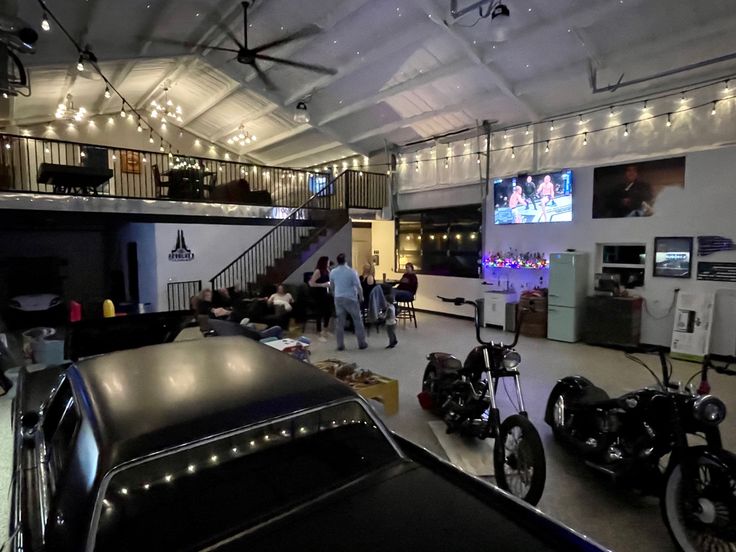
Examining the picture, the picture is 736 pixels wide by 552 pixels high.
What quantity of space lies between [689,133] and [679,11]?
1.81 meters

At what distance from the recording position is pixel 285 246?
1061 centimetres

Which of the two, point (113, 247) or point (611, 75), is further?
point (113, 247)

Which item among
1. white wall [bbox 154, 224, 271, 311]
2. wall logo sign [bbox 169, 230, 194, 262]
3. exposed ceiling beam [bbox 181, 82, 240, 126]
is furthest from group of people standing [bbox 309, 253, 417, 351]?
exposed ceiling beam [bbox 181, 82, 240, 126]

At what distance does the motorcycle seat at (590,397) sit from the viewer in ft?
10.1

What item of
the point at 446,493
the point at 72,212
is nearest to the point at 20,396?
the point at 446,493

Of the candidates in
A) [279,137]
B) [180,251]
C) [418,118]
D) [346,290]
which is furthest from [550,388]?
[279,137]

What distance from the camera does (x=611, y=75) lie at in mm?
6871

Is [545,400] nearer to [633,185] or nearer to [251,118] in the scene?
[633,185]

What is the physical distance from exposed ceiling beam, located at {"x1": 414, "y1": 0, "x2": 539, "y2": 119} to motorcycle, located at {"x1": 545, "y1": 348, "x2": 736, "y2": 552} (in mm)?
5527

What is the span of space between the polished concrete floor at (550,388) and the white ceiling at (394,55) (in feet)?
14.4

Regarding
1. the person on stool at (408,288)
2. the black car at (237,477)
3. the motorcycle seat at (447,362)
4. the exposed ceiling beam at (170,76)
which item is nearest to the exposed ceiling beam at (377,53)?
the exposed ceiling beam at (170,76)

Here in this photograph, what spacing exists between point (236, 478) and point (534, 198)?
8.29 meters

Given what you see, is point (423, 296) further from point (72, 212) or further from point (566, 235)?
point (72, 212)

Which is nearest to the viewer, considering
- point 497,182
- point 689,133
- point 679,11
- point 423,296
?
point 679,11
